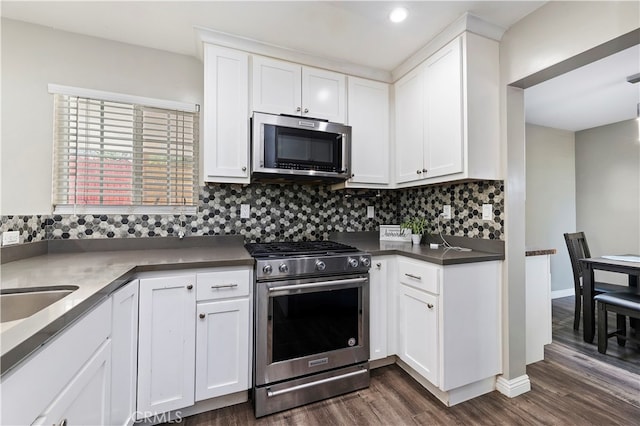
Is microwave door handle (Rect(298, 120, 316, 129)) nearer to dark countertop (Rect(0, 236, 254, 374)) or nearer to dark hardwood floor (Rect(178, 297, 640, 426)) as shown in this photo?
dark countertop (Rect(0, 236, 254, 374))

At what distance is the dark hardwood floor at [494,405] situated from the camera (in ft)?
5.30

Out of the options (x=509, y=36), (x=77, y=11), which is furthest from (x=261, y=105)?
(x=509, y=36)

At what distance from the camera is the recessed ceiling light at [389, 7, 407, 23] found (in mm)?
1716

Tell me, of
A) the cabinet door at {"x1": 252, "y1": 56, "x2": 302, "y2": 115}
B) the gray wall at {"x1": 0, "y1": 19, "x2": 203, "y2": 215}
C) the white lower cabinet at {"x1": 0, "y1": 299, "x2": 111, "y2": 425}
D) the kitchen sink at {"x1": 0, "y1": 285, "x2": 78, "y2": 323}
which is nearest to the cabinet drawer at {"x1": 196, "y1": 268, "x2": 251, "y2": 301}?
the white lower cabinet at {"x1": 0, "y1": 299, "x2": 111, "y2": 425}

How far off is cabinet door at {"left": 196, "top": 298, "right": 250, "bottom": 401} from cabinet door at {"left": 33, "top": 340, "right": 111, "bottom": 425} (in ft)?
1.53

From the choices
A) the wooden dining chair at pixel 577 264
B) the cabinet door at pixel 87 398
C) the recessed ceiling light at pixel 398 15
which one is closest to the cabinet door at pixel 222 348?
the cabinet door at pixel 87 398

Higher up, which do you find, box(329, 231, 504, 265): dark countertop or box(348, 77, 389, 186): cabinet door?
box(348, 77, 389, 186): cabinet door

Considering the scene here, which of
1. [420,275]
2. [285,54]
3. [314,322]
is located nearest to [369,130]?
[285,54]

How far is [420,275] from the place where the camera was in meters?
1.87

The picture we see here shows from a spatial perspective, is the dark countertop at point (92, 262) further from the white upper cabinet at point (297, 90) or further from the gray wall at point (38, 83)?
the white upper cabinet at point (297, 90)

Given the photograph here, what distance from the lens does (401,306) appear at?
2.05 meters

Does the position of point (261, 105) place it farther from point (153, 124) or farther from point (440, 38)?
point (440, 38)

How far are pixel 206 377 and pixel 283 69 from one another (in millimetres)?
2128

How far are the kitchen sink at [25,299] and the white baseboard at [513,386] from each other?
2.45 meters
